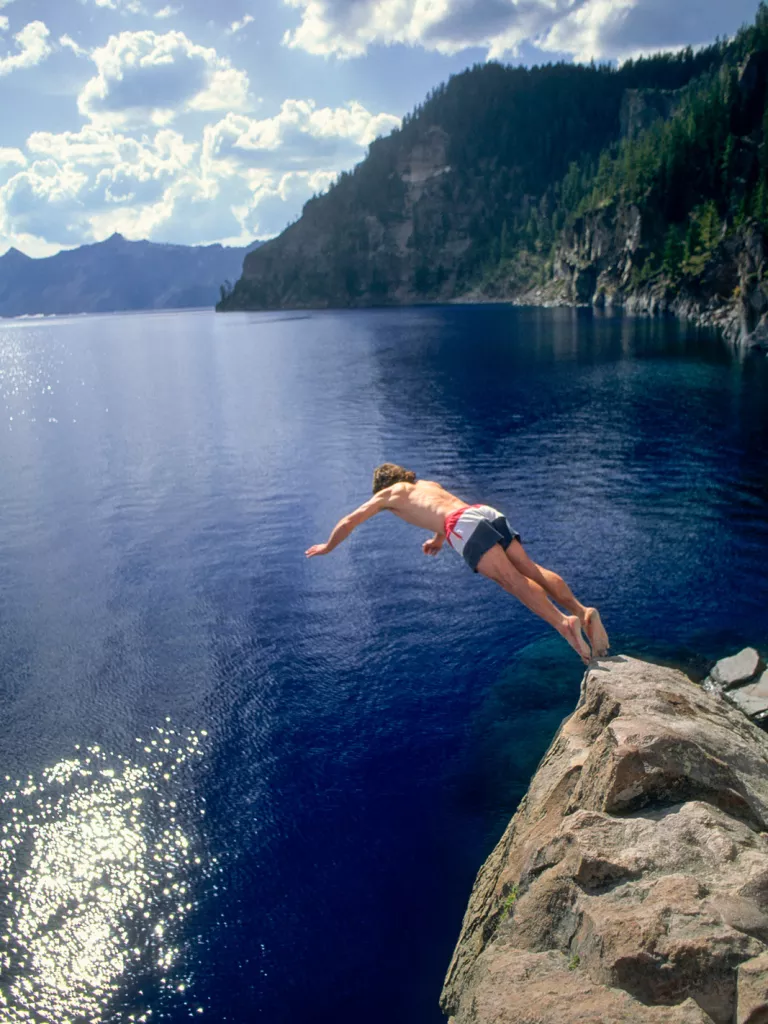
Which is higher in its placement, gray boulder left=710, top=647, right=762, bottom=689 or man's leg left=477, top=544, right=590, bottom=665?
man's leg left=477, top=544, right=590, bottom=665

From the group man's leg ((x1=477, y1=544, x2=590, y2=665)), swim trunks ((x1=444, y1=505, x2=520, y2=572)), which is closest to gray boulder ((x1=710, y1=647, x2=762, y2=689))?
man's leg ((x1=477, y1=544, x2=590, y2=665))

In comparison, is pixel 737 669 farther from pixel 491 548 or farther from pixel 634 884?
pixel 634 884

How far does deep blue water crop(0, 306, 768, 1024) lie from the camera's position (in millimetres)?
11977

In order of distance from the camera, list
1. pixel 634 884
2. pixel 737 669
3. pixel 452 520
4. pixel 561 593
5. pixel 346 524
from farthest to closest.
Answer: pixel 737 669 < pixel 452 520 < pixel 346 524 < pixel 561 593 < pixel 634 884

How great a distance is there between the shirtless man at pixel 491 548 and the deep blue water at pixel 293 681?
5.36 m

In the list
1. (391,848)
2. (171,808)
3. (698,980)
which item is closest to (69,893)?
(171,808)

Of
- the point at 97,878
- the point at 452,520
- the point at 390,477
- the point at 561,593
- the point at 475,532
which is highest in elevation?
the point at 390,477

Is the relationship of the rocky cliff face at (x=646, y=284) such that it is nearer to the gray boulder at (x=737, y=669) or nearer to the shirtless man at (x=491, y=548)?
the gray boulder at (x=737, y=669)

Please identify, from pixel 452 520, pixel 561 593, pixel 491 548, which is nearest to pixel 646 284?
pixel 452 520

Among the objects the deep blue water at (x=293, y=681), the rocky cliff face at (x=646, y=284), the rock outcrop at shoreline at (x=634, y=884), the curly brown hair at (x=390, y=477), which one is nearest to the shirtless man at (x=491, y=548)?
the curly brown hair at (x=390, y=477)

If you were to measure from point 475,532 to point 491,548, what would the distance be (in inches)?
14.6

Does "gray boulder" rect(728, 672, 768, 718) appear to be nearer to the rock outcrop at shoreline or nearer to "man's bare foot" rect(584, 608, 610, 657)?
the rock outcrop at shoreline

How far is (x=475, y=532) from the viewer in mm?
11820

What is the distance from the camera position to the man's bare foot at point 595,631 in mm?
11398
